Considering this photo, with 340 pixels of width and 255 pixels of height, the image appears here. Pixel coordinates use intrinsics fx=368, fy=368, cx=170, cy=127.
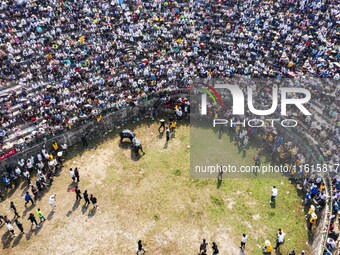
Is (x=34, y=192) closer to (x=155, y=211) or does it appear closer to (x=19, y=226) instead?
(x=19, y=226)

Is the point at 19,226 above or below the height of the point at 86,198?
below

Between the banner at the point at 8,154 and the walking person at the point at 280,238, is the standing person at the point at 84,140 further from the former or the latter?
the walking person at the point at 280,238

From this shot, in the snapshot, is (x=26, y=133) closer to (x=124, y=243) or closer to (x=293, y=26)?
(x=124, y=243)

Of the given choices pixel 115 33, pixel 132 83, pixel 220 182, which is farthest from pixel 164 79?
pixel 220 182

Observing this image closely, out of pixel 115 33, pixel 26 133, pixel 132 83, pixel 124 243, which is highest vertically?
→ pixel 115 33

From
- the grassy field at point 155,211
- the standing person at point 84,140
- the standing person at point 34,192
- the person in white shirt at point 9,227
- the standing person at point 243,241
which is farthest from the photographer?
the standing person at point 84,140

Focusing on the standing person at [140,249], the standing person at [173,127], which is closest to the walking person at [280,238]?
the standing person at [140,249]

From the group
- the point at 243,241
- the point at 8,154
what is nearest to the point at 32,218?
the point at 8,154

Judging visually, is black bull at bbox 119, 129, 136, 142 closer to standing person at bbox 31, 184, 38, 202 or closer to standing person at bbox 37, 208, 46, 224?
standing person at bbox 31, 184, 38, 202
